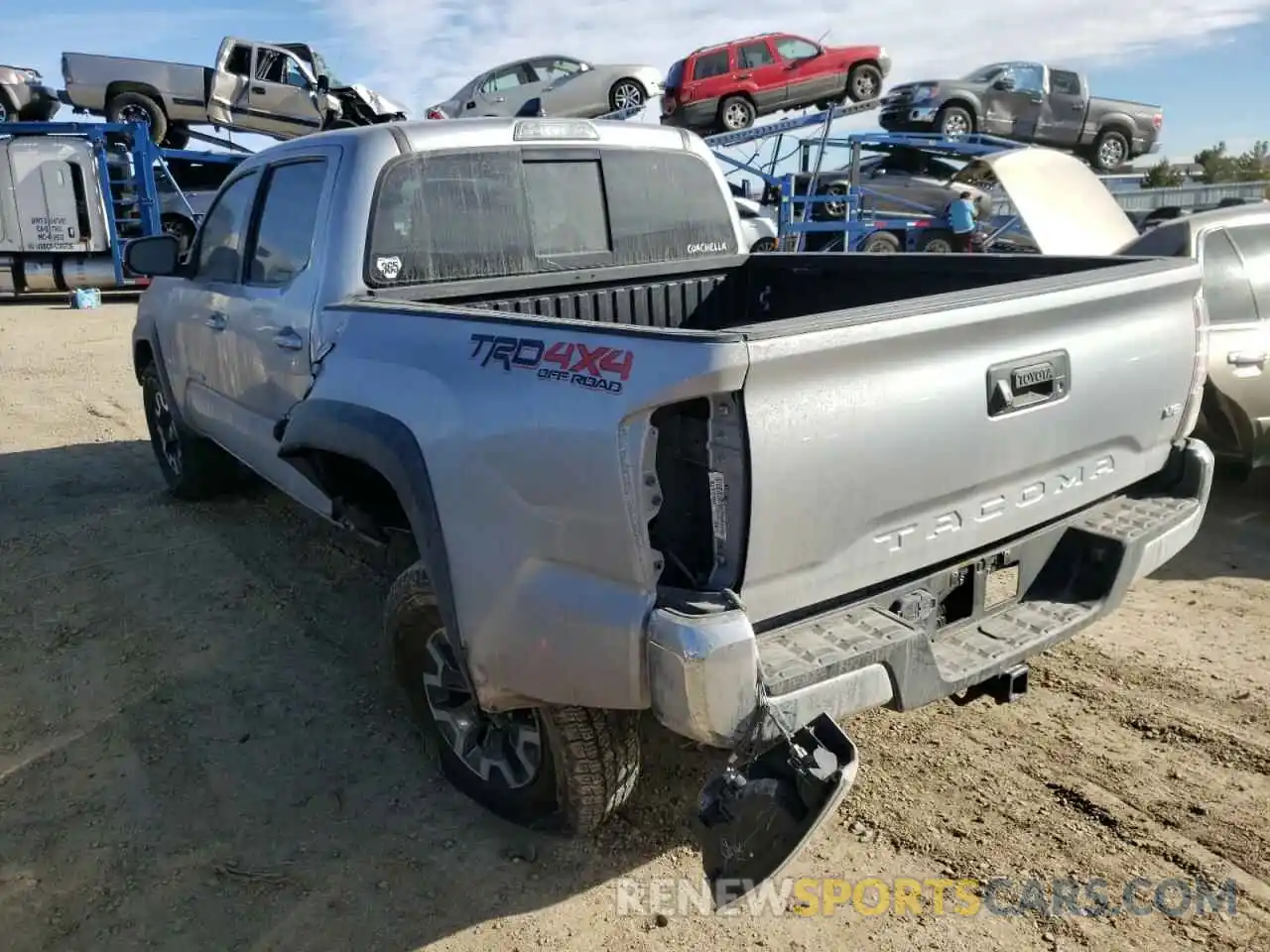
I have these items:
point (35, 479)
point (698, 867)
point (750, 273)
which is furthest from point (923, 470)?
point (35, 479)

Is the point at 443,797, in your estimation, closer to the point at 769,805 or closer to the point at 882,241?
the point at 769,805

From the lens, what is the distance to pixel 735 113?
18.0 meters

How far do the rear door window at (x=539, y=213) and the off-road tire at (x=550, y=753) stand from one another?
1250 mm

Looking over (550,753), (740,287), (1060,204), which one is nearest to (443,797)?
(550,753)

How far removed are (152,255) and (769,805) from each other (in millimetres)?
4307

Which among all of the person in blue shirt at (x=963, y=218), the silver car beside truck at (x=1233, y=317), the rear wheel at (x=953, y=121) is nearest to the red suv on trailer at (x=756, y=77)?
the rear wheel at (x=953, y=121)

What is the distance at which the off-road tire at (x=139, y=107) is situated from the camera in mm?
17859

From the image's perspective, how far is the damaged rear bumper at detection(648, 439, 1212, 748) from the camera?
6.77 feet

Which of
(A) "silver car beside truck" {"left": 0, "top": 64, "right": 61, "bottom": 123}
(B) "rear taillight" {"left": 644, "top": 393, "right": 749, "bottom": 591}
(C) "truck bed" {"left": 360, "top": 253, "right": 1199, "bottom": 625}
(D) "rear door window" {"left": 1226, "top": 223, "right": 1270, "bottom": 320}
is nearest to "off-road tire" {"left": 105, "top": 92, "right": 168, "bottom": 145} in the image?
(A) "silver car beside truck" {"left": 0, "top": 64, "right": 61, "bottom": 123}

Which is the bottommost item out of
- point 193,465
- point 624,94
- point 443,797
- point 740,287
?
point 443,797

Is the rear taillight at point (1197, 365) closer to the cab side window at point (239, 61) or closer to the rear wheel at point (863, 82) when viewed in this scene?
the rear wheel at point (863, 82)

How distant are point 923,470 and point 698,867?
1306 millimetres

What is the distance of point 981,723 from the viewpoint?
3.39 meters

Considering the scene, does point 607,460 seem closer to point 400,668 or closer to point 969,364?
point 969,364
